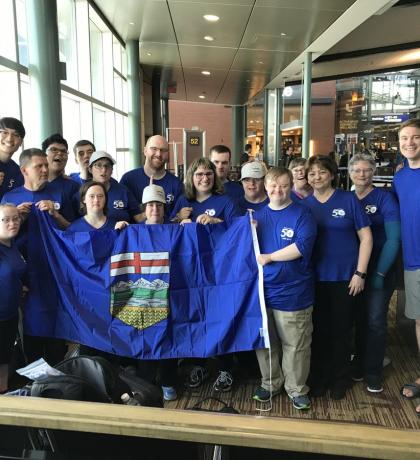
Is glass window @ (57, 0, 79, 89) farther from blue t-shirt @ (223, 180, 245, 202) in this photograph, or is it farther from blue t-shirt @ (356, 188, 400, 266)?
blue t-shirt @ (356, 188, 400, 266)

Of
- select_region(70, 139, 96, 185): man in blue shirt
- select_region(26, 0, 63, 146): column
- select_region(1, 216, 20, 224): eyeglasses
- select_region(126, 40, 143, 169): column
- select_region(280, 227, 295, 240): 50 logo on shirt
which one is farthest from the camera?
select_region(126, 40, 143, 169): column

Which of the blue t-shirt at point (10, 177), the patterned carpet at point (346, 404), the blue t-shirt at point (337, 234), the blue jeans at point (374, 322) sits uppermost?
the blue t-shirt at point (10, 177)

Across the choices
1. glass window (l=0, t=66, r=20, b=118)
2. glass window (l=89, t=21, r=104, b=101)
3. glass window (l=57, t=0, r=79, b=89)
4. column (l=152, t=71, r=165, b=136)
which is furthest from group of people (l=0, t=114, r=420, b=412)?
column (l=152, t=71, r=165, b=136)

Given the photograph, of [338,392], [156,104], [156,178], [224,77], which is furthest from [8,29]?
[156,104]

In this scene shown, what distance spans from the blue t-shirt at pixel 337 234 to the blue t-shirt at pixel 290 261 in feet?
0.44

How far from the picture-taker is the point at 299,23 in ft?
23.1

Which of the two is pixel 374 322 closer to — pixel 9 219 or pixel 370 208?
pixel 370 208

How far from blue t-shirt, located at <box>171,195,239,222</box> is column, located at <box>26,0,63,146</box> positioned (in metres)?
2.33

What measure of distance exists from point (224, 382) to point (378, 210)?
1640mm

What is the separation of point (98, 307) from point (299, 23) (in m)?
6.15

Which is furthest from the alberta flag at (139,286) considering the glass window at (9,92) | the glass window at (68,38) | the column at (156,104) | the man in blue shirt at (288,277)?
the column at (156,104)

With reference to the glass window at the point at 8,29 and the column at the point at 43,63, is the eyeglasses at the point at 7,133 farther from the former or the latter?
the column at the point at 43,63

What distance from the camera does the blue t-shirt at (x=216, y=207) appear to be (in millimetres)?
3021

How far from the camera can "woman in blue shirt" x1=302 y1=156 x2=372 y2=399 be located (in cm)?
275
